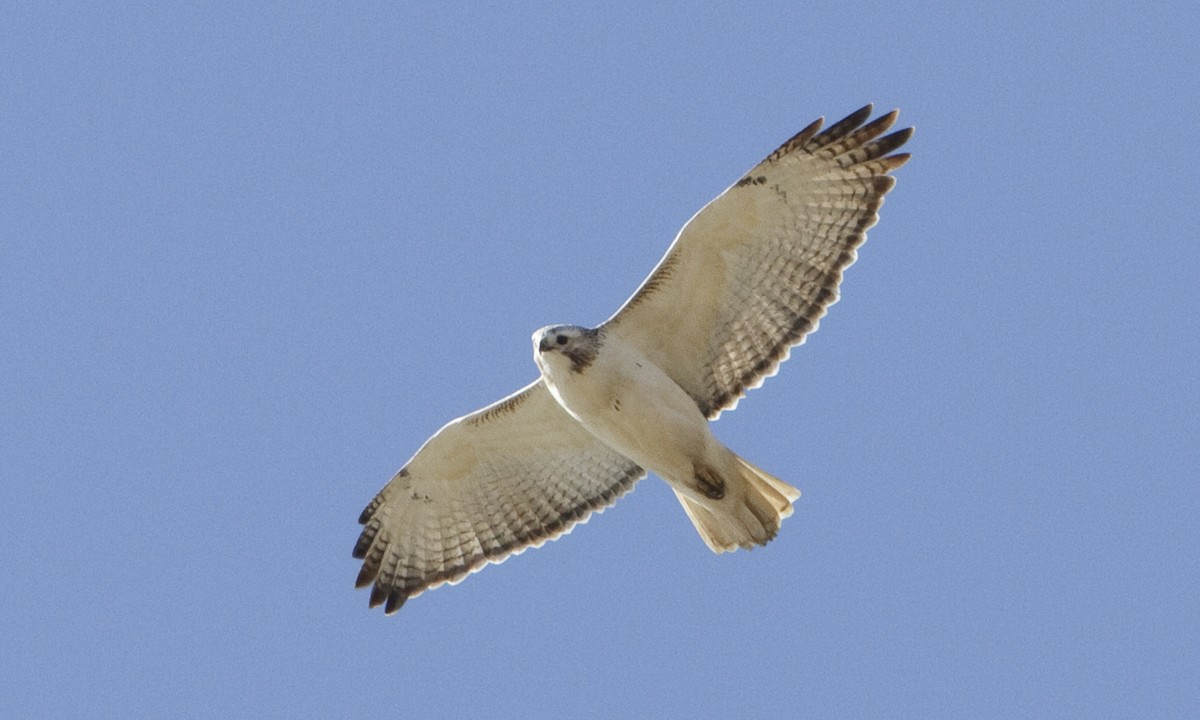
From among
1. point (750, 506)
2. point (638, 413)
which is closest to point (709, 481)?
point (750, 506)

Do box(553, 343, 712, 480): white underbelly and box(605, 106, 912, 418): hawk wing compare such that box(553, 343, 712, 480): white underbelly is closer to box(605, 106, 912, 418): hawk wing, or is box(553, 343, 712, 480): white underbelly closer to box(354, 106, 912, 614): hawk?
box(354, 106, 912, 614): hawk

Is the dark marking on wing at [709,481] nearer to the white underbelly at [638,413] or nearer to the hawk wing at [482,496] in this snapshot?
the white underbelly at [638,413]

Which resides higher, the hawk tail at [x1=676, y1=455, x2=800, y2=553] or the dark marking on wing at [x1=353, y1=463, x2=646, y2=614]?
the dark marking on wing at [x1=353, y1=463, x2=646, y2=614]

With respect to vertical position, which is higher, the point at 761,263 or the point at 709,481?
the point at 761,263

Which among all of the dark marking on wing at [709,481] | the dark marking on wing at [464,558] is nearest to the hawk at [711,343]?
the dark marking on wing at [709,481]

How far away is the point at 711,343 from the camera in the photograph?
1310 cm

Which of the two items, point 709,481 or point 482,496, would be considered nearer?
point 709,481

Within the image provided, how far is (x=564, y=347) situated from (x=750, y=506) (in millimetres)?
1757

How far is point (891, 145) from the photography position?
494 inches

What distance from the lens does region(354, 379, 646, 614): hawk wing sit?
13.6m

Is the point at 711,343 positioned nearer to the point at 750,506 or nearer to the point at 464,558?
the point at 750,506

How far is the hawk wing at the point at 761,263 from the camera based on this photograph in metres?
12.6

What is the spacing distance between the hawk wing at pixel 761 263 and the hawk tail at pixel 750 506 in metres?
0.68

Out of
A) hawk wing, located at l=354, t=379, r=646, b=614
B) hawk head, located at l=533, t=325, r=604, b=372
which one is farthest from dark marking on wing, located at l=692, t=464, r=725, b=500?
hawk wing, located at l=354, t=379, r=646, b=614
